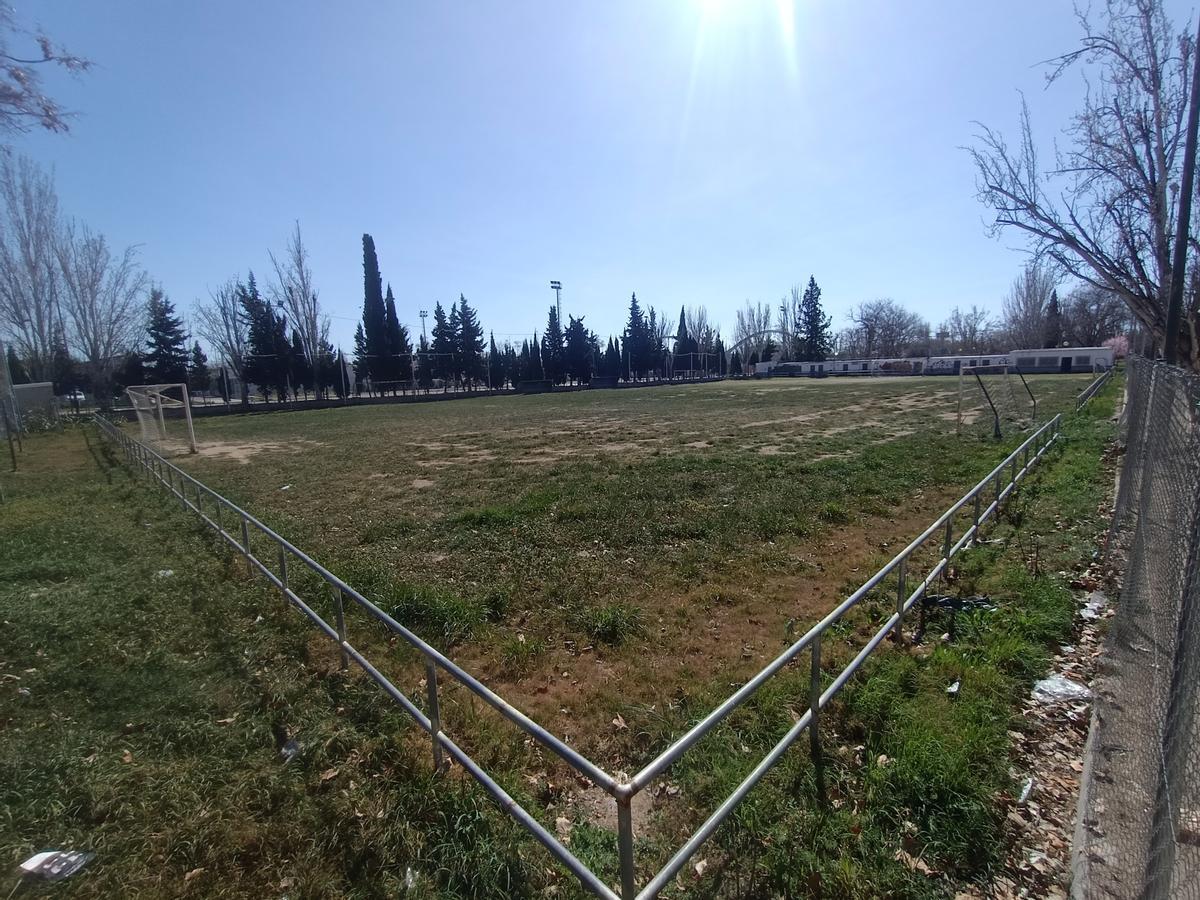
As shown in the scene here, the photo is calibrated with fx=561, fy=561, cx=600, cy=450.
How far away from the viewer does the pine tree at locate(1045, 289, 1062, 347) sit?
7610 cm

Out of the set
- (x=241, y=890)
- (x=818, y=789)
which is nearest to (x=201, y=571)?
(x=241, y=890)

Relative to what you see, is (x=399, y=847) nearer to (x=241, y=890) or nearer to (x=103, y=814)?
(x=241, y=890)

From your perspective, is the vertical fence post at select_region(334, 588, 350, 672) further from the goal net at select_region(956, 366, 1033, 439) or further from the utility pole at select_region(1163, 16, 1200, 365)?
the goal net at select_region(956, 366, 1033, 439)

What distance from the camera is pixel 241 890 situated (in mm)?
2557

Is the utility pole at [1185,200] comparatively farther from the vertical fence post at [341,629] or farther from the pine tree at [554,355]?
the pine tree at [554,355]

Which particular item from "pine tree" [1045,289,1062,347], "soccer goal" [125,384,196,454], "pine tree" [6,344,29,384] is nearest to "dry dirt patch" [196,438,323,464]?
"soccer goal" [125,384,196,454]

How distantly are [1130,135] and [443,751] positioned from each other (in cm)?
1419

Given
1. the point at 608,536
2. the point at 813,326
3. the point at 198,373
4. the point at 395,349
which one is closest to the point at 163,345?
the point at 198,373

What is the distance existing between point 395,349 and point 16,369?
30.6m

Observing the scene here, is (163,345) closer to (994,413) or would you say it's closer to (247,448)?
(247,448)

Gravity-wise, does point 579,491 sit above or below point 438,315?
below

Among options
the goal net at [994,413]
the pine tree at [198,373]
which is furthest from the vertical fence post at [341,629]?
the pine tree at [198,373]

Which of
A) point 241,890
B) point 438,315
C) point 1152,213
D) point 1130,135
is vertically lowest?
point 241,890

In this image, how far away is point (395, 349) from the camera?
6225 centimetres
